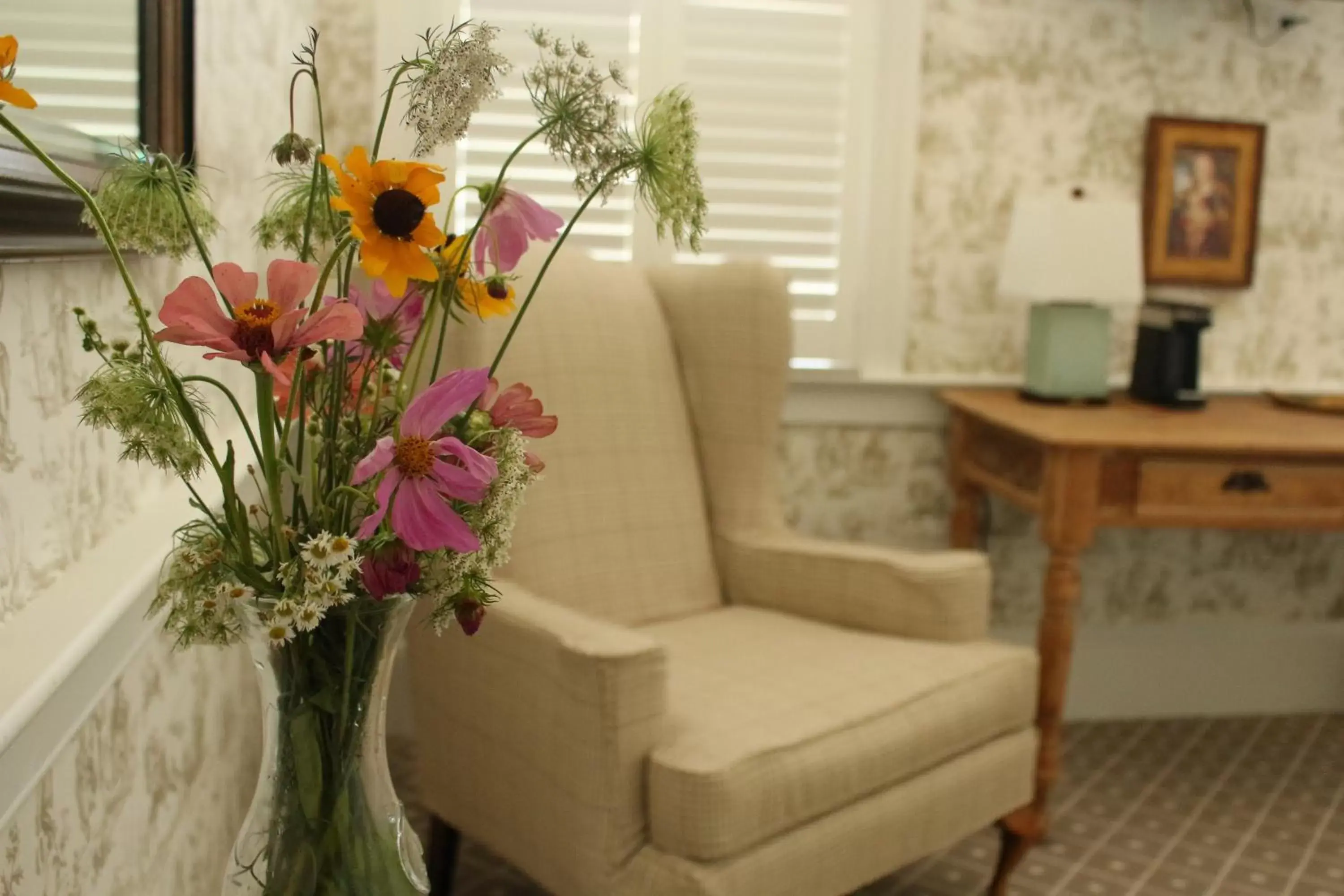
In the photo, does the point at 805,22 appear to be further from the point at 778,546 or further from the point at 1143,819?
the point at 1143,819

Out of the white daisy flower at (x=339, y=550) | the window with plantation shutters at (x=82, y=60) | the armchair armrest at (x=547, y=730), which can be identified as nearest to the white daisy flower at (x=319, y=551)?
the white daisy flower at (x=339, y=550)

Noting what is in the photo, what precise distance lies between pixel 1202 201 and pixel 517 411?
247cm

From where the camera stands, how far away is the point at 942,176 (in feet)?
8.89

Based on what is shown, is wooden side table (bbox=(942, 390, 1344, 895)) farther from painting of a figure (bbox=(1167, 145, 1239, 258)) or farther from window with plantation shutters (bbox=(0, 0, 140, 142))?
window with plantation shutters (bbox=(0, 0, 140, 142))

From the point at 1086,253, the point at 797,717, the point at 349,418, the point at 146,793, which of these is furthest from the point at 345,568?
the point at 1086,253

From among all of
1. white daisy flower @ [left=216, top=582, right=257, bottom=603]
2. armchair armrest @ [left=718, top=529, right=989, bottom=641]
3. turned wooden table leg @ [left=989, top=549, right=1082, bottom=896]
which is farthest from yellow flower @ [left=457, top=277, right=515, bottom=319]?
turned wooden table leg @ [left=989, top=549, right=1082, bottom=896]

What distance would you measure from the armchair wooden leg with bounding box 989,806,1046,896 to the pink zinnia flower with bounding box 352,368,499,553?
5.25ft

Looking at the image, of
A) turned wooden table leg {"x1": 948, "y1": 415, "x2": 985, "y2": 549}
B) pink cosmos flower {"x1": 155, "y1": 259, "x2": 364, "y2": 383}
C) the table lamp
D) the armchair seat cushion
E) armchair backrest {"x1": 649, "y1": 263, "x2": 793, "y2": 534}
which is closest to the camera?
pink cosmos flower {"x1": 155, "y1": 259, "x2": 364, "y2": 383}

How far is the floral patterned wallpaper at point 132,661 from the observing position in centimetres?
76

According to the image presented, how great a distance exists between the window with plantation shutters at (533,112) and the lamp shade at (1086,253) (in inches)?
33.0

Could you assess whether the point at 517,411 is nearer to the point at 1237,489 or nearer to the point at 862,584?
the point at 862,584

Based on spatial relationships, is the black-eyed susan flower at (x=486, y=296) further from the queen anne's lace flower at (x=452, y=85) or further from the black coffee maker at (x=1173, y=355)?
the black coffee maker at (x=1173, y=355)

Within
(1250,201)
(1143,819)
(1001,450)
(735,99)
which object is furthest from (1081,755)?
(735,99)

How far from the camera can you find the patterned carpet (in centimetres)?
218
